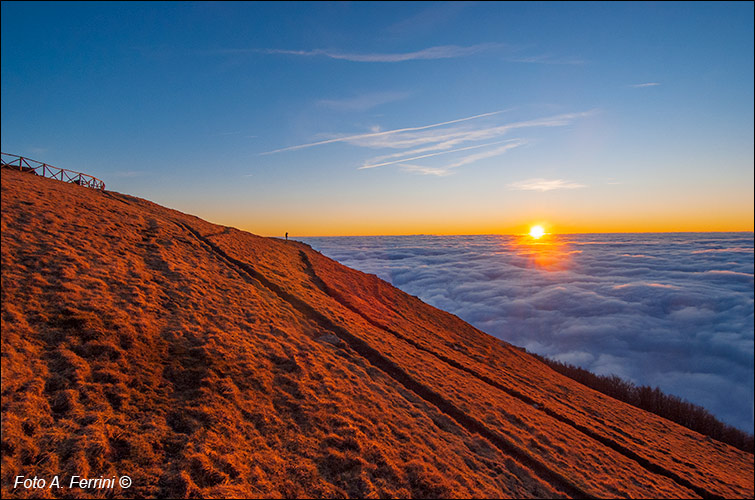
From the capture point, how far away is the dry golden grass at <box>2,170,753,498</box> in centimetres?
506

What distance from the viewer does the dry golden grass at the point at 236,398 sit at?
16.6 feet

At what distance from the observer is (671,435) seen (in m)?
17.1

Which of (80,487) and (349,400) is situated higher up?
(80,487)

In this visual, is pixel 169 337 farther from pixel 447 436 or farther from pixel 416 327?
pixel 416 327

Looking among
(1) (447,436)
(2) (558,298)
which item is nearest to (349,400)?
(1) (447,436)

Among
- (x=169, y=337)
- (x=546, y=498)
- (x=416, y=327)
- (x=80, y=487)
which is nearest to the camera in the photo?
(x=80, y=487)

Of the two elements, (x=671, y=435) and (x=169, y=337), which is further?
(x=671, y=435)

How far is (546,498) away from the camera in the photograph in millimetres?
7387

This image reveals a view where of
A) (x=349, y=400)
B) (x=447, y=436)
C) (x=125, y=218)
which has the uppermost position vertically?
(x=125, y=218)

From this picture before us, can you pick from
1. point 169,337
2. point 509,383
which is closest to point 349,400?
point 169,337

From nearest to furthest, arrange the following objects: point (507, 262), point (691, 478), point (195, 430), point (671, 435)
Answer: point (195, 430)
point (691, 478)
point (671, 435)
point (507, 262)

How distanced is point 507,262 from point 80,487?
447 feet

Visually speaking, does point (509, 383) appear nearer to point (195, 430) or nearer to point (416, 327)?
point (416, 327)

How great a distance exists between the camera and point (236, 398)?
22.4 feet
